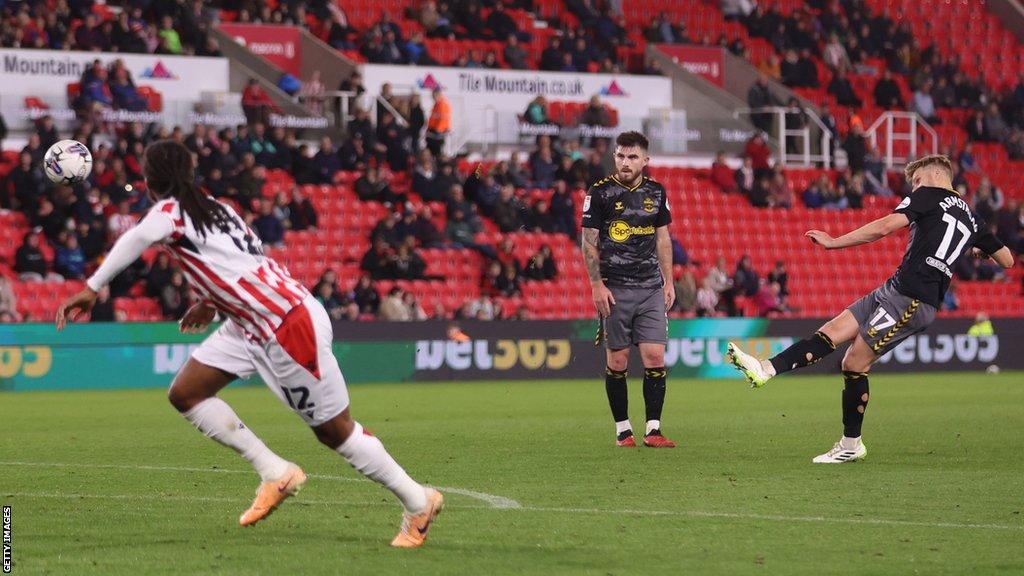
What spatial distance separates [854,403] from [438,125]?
19.4 meters

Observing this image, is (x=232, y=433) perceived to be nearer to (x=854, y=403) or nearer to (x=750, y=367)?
(x=750, y=367)

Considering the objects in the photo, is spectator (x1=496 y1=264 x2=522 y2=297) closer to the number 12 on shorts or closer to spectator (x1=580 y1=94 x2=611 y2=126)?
spectator (x1=580 y1=94 x2=611 y2=126)

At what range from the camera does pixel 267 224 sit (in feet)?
89.2

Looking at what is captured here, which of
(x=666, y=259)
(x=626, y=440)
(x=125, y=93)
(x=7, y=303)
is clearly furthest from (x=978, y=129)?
(x=626, y=440)

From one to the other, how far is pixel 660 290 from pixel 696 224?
66.3 ft

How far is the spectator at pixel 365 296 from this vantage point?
26281 millimetres

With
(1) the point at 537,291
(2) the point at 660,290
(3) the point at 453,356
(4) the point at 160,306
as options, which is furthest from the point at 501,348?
(2) the point at 660,290

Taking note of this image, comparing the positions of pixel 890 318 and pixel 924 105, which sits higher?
pixel 924 105

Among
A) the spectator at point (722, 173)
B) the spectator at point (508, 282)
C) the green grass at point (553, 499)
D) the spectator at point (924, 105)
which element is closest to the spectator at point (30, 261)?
the green grass at point (553, 499)

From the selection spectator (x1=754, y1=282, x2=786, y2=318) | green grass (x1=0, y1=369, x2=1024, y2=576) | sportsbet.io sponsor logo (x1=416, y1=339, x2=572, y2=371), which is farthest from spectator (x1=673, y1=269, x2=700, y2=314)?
green grass (x1=0, y1=369, x2=1024, y2=576)

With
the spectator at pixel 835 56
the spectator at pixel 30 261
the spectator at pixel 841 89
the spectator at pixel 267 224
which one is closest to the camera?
the spectator at pixel 30 261

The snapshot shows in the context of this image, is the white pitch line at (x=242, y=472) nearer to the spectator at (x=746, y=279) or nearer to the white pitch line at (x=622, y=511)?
the white pitch line at (x=622, y=511)

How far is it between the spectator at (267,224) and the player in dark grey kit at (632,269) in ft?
48.4

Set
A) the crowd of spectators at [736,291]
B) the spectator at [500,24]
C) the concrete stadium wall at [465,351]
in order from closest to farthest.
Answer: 1. the concrete stadium wall at [465,351]
2. the crowd of spectators at [736,291]
3. the spectator at [500,24]
